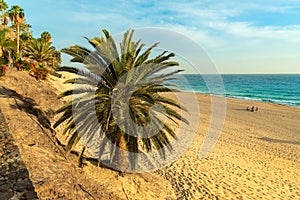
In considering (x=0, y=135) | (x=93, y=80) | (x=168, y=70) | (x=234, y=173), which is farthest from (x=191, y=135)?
(x=0, y=135)

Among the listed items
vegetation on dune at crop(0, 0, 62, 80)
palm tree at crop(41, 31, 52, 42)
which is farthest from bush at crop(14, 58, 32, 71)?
palm tree at crop(41, 31, 52, 42)

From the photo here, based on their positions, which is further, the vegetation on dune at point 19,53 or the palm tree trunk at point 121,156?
the vegetation on dune at point 19,53

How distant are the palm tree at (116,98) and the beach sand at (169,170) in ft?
3.41

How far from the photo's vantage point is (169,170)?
10.1 m

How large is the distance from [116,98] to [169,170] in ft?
16.8

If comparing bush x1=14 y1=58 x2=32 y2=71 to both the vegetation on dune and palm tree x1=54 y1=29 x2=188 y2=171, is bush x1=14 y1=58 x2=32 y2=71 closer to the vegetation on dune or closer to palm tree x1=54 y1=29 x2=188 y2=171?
the vegetation on dune

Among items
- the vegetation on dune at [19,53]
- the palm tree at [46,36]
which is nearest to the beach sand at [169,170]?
the vegetation on dune at [19,53]

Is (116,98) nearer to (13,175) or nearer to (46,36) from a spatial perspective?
(13,175)

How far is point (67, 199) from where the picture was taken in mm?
4305

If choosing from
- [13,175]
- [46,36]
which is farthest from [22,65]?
[46,36]

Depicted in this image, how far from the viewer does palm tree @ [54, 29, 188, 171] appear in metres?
6.88

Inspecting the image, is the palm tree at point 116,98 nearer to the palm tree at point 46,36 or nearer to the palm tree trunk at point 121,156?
the palm tree trunk at point 121,156

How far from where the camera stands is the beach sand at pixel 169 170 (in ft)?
17.5

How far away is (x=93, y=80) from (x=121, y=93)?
1.14 meters
